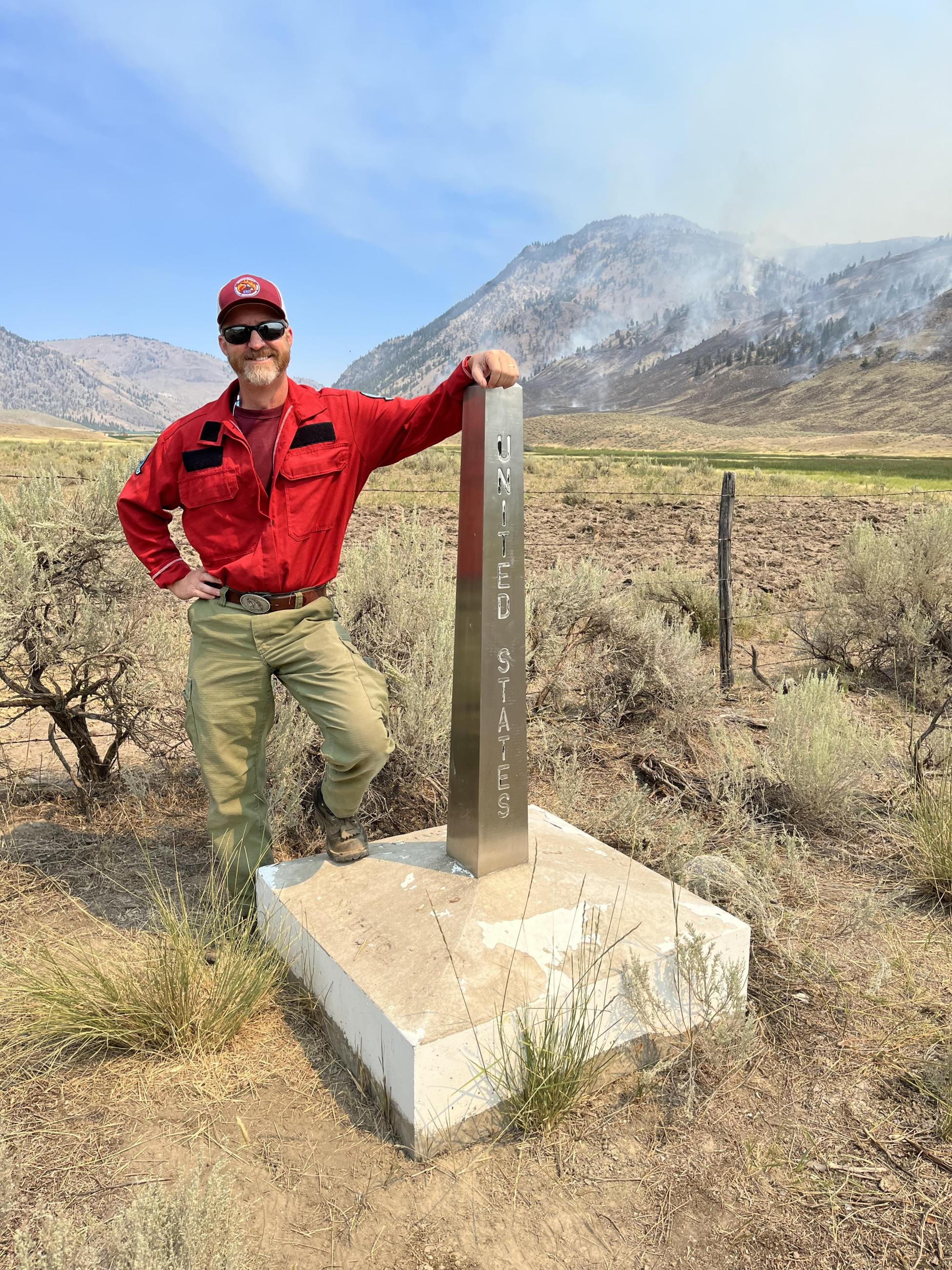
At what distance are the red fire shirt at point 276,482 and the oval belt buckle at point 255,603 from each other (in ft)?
0.13

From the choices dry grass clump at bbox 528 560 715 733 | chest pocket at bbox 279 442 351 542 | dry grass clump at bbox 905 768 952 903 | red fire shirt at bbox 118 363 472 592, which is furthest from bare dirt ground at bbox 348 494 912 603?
chest pocket at bbox 279 442 351 542

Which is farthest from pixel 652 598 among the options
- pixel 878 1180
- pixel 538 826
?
pixel 878 1180

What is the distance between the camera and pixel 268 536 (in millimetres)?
2895

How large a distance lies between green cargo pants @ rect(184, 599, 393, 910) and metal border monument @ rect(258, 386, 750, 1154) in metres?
0.30

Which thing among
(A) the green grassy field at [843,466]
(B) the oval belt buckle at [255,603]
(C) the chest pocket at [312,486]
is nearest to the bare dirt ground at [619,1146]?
(B) the oval belt buckle at [255,603]

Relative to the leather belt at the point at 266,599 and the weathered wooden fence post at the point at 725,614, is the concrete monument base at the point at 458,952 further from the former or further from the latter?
the weathered wooden fence post at the point at 725,614

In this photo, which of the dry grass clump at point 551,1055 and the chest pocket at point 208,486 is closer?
the dry grass clump at point 551,1055

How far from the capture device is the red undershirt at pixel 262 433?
115 inches

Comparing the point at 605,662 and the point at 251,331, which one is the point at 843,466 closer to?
the point at 605,662

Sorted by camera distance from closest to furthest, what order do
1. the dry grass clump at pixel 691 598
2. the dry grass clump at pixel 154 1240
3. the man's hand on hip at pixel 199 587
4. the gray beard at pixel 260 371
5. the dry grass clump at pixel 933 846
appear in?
the dry grass clump at pixel 154 1240
the gray beard at pixel 260 371
the man's hand on hip at pixel 199 587
the dry grass clump at pixel 933 846
the dry grass clump at pixel 691 598

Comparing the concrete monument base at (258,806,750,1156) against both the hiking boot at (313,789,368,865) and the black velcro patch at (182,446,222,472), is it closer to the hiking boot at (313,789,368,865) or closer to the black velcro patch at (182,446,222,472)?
the hiking boot at (313,789,368,865)

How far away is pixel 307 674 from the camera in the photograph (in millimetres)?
3031

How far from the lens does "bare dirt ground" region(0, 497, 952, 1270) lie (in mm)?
2000

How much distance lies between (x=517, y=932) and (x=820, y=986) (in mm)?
1142
